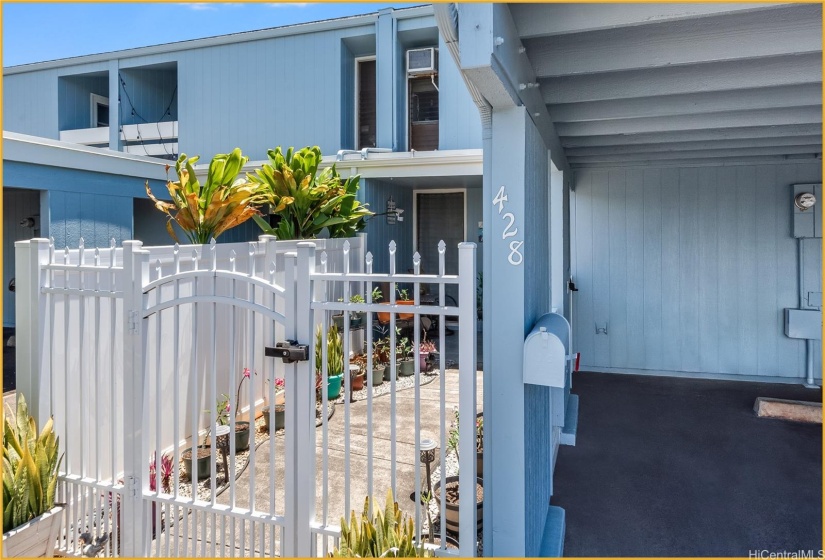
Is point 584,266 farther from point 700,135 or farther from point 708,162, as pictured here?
point 700,135

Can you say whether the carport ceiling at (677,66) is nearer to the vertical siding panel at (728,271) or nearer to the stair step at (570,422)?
the vertical siding panel at (728,271)

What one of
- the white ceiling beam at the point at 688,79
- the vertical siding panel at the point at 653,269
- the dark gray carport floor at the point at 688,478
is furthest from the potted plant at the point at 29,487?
the vertical siding panel at the point at 653,269

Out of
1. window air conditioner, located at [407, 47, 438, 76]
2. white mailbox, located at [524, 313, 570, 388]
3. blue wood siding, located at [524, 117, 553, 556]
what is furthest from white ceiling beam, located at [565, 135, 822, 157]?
window air conditioner, located at [407, 47, 438, 76]

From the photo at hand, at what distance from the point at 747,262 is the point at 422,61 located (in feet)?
18.4

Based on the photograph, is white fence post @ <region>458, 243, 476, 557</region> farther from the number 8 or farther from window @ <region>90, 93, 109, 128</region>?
window @ <region>90, 93, 109, 128</region>

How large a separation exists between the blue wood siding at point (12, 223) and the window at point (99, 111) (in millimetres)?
3579

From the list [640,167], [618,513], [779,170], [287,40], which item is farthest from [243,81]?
[618,513]

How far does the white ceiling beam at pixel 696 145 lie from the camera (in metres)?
4.54

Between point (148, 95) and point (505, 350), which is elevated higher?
point (148, 95)

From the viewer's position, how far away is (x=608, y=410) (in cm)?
514

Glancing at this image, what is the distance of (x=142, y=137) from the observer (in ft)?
32.7

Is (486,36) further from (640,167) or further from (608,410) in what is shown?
(640,167)

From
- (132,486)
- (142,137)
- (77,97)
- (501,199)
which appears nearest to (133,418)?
(132,486)

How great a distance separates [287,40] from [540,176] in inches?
301
